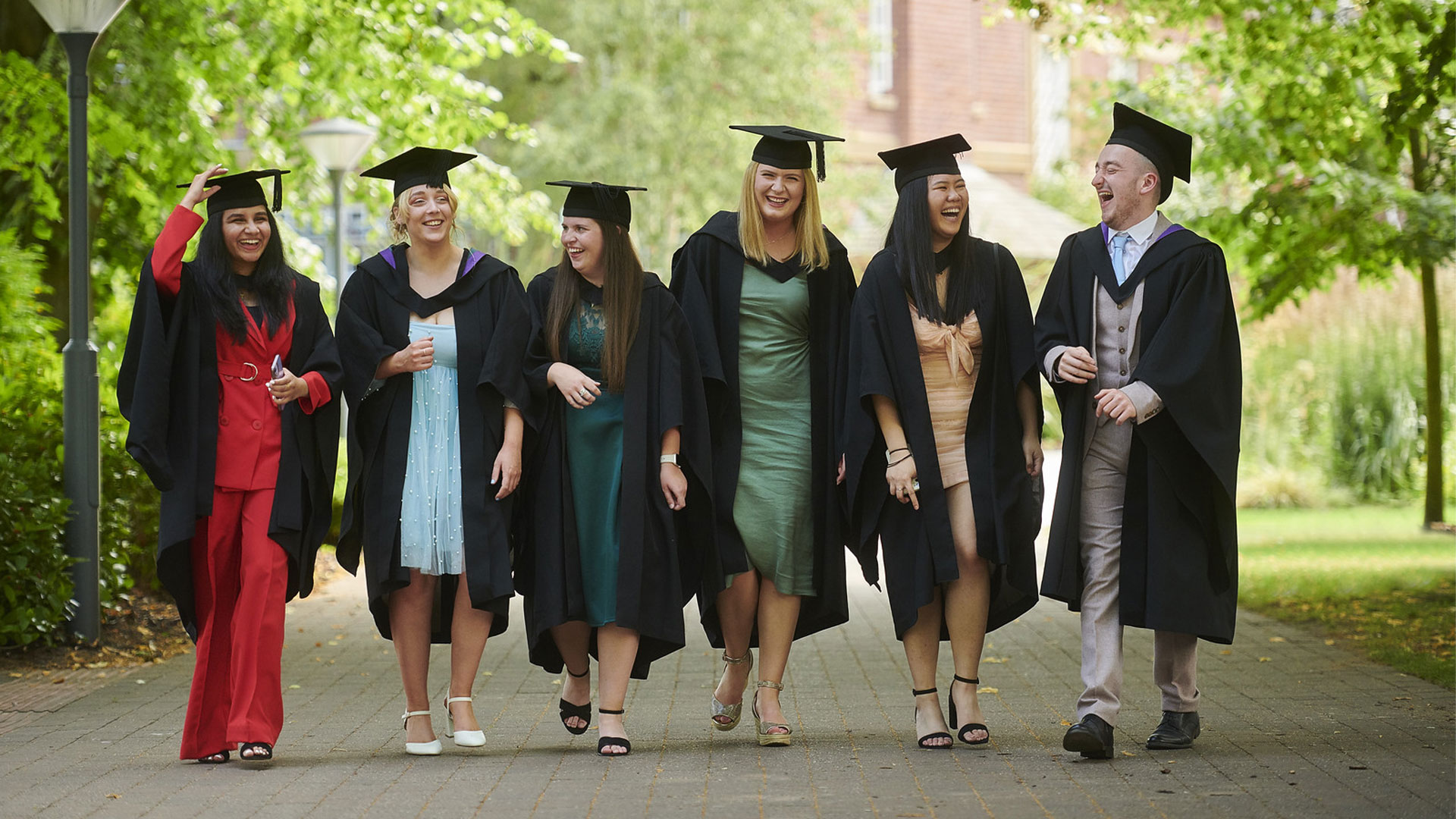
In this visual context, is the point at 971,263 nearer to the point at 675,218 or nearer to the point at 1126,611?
the point at 1126,611

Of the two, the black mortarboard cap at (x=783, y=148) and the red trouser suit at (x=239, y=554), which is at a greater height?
the black mortarboard cap at (x=783, y=148)

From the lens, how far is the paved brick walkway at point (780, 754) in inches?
203

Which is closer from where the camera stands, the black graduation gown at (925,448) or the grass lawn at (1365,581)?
the black graduation gown at (925,448)

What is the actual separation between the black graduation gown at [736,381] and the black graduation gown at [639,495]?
86 millimetres

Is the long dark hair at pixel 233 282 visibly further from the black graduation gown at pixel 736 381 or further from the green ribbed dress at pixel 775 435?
the green ribbed dress at pixel 775 435

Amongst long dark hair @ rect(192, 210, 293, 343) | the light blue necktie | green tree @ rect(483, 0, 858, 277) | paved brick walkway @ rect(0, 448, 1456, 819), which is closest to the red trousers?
paved brick walkway @ rect(0, 448, 1456, 819)

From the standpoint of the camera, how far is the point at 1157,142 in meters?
6.16

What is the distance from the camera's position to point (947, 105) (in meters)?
36.4

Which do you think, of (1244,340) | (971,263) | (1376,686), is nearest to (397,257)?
(971,263)

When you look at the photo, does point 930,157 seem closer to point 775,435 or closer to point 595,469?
point 775,435

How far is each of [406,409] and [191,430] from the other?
76cm

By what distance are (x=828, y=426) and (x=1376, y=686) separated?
320 centimetres

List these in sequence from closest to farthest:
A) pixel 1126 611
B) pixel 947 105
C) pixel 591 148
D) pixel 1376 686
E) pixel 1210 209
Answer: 1. pixel 1126 611
2. pixel 1376 686
3. pixel 1210 209
4. pixel 591 148
5. pixel 947 105

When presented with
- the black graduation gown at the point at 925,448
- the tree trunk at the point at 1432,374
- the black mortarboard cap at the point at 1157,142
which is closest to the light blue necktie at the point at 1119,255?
the black mortarboard cap at the point at 1157,142
